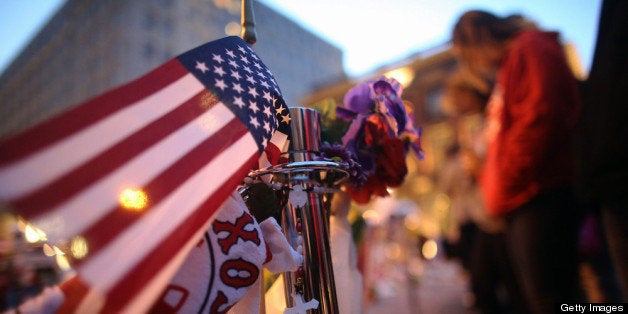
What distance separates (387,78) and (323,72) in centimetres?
1576

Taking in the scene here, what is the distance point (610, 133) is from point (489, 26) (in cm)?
77

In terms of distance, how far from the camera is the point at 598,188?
96 centimetres

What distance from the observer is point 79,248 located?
357 mm

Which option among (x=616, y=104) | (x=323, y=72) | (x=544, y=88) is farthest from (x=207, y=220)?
(x=323, y=72)

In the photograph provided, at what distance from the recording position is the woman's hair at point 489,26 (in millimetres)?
Result: 1461

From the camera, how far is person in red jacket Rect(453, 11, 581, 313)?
1144 millimetres

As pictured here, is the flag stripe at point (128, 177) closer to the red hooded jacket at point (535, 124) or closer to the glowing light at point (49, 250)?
the glowing light at point (49, 250)

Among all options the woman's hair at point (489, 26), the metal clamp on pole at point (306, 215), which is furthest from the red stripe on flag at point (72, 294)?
the woman's hair at point (489, 26)

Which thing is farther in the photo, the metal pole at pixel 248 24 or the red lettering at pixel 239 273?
the metal pole at pixel 248 24

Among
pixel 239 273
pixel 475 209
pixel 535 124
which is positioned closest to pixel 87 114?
pixel 239 273

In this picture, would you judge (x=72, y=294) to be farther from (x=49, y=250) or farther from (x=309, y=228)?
(x=309, y=228)

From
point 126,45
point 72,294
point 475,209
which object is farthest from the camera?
point 126,45

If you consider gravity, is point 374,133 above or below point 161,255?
above

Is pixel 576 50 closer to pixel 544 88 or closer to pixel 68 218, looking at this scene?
pixel 544 88
